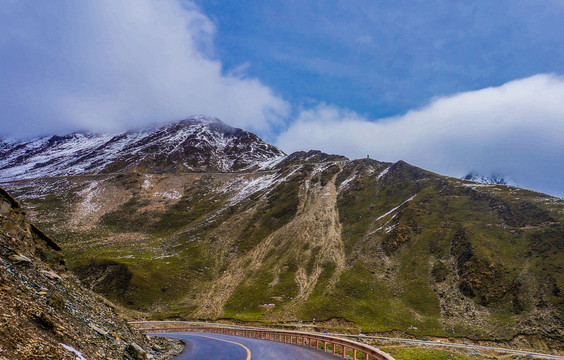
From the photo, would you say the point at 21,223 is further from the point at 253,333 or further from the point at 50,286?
the point at 253,333

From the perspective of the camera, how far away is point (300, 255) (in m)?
84.9

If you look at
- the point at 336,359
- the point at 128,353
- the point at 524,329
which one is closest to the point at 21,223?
the point at 128,353

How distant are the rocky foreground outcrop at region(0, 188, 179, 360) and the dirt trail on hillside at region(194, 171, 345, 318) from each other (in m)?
52.1

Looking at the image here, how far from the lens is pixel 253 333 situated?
34438 mm

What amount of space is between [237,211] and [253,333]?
91.8 metres

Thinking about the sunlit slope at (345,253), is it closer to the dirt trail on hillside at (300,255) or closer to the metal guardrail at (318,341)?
the dirt trail on hillside at (300,255)

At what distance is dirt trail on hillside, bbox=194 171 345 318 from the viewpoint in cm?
6962

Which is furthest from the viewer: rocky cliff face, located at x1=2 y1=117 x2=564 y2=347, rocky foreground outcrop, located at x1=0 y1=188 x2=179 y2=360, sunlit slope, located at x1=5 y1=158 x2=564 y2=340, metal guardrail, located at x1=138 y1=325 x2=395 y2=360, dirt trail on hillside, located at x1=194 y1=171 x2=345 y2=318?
dirt trail on hillside, located at x1=194 y1=171 x2=345 y2=318

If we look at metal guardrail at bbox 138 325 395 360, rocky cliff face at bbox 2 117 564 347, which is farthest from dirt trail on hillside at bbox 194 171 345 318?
metal guardrail at bbox 138 325 395 360

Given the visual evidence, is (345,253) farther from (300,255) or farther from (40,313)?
(40,313)

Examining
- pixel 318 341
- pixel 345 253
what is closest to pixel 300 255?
pixel 345 253

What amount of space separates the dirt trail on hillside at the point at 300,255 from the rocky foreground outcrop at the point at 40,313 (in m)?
52.1

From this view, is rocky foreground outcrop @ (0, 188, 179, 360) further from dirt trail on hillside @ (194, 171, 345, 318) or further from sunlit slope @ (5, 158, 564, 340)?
dirt trail on hillside @ (194, 171, 345, 318)

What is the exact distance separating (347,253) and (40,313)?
79.1 meters
